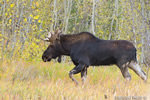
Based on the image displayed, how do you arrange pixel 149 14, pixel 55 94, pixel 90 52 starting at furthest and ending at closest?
pixel 149 14, pixel 90 52, pixel 55 94

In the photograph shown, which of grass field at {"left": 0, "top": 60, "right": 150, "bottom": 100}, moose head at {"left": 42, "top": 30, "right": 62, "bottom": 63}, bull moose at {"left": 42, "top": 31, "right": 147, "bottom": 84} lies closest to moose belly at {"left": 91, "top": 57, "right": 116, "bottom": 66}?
bull moose at {"left": 42, "top": 31, "right": 147, "bottom": 84}

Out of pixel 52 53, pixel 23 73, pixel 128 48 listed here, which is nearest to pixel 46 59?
pixel 52 53

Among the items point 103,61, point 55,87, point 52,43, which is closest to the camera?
point 55,87

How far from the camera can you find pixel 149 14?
11.6 m

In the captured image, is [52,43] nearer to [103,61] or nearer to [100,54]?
[100,54]

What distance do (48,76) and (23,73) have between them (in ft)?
3.04

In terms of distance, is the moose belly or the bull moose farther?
the moose belly

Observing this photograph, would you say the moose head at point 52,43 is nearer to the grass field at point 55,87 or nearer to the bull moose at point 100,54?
the bull moose at point 100,54

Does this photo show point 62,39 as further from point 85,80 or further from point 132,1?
point 132,1

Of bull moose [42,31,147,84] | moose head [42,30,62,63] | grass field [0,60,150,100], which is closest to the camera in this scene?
grass field [0,60,150,100]

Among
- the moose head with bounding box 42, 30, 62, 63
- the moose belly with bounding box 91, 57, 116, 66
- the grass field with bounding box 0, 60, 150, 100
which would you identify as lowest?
the grass field with bounding box 0, 60, 150, 100

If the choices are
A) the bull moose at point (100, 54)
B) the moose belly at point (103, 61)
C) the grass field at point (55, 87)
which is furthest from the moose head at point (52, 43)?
the moose belly at point (103, 61)

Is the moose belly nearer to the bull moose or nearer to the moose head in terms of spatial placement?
the bull moose

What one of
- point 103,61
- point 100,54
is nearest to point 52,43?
point 100,54
